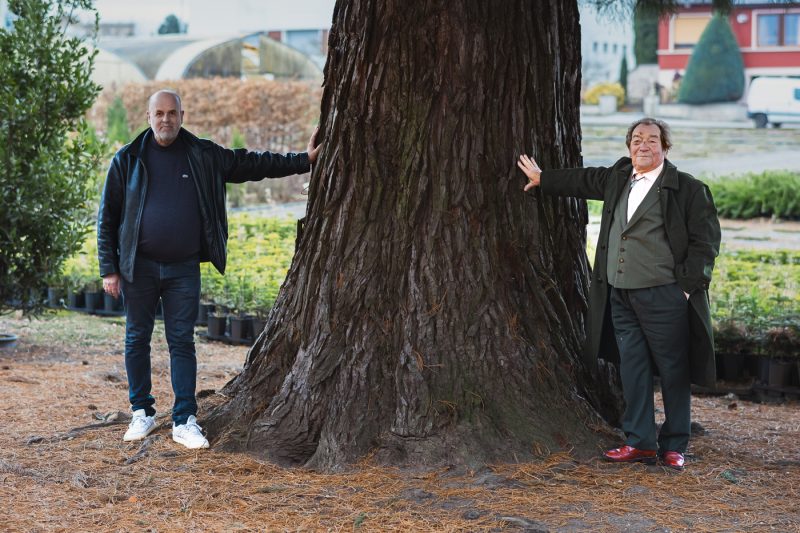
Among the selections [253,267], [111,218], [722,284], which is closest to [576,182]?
[111,218]

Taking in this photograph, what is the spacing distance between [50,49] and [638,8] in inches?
161

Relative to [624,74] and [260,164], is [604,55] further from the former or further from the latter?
[260,164]

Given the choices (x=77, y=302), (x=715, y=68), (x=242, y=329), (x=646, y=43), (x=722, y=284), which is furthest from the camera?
(x=646, y=43)

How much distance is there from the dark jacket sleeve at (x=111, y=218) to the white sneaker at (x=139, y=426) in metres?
0.68

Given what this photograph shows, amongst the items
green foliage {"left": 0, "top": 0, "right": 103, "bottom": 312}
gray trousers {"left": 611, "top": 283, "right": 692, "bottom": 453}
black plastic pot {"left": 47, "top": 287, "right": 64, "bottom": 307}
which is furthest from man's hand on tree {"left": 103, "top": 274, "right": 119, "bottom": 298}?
black plastic pot {"left": 47, "top": 287, "right": 64, "bottom": 307}

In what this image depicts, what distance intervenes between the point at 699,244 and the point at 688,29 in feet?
43.0

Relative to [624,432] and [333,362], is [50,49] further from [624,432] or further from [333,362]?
[624,432]

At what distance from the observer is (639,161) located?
14.5 ft

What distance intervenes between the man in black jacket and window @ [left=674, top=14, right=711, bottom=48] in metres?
12.7

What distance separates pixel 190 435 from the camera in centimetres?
473

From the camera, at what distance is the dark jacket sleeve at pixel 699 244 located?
4273mm

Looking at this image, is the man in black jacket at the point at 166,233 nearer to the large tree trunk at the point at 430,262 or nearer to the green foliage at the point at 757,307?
the large tree trunk at the point at 430,262

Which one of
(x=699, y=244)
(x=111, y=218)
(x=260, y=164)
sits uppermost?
(x=260, y=164)

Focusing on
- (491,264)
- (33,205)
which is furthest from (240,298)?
(491,264)
